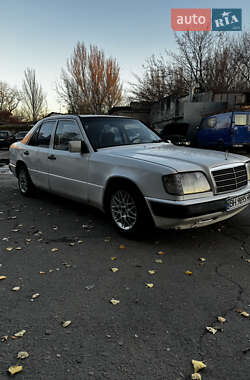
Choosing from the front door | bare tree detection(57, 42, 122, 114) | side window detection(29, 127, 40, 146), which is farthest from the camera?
bare tree detection(57, 42, 122, 114)

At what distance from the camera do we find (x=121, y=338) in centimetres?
211

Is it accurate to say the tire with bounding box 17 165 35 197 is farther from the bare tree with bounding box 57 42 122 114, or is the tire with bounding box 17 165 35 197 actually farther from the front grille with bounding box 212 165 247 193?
the bare tree with bounding box 57 42 122 114

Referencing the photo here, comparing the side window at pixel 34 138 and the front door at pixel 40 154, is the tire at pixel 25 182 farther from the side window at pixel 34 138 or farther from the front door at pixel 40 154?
the side window at pixel 34 138

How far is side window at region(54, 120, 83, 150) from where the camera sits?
4779 mm

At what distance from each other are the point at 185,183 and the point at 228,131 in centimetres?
997

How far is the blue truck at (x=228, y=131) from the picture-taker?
1210 cm

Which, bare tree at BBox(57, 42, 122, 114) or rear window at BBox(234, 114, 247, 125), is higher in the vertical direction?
bare tree at BBox(57, 42, 122, 114)

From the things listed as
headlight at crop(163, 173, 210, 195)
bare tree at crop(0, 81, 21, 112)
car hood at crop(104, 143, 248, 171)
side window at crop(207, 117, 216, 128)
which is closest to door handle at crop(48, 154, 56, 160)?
car hood at crop(104, 143, 248, 171)

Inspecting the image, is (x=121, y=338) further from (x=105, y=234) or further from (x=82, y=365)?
(x=105, y=234)

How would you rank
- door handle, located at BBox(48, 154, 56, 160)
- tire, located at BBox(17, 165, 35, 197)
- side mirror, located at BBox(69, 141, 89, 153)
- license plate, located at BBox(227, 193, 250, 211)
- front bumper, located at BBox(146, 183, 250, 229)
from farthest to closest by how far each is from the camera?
tire, located at BBox(17, 165, 35, 197) → door handle, located at BBox(48, 154, 56, 160) → side mirror, located at BBox(69, 141, 89, 153) → license plate, located at BBox(227, 193, 250, 211) → front bumper, located at BBox(146, 183, 250, 229)

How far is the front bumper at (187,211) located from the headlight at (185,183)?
0.39 feet

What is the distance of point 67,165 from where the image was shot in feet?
15.9

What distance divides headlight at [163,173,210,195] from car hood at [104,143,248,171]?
9 centimetres

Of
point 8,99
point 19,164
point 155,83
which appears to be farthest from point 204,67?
point 8,99
